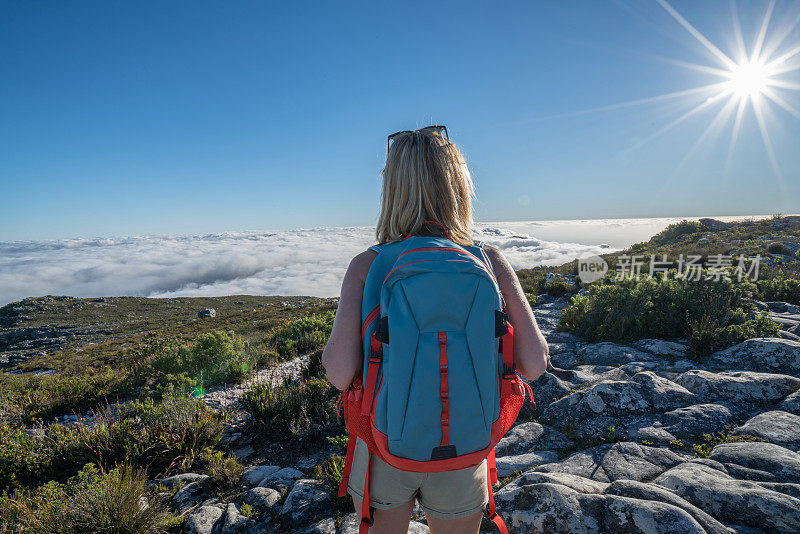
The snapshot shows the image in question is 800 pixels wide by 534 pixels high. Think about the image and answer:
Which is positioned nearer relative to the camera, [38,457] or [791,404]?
[791,404]

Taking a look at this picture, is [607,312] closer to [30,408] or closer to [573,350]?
[573,350]

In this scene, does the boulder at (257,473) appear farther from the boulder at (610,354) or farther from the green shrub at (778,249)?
the green shrub at (778,249)

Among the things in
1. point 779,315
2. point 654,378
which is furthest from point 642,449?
point 779,315

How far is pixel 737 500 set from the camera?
6.89 ft

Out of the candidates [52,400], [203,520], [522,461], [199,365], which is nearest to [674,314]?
[522,461]

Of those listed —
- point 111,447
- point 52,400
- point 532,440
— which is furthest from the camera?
point 52,400

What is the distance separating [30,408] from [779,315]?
48.8 ft

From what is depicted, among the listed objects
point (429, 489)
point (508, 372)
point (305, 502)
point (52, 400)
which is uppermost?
point (508, 372)

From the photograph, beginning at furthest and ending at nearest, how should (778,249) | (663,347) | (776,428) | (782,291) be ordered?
1. (778,249)
2. (782,291)
3. (663,347)
4. (776,428)

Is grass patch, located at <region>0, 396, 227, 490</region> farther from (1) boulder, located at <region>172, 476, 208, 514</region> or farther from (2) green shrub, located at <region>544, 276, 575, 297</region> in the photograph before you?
(2) green shrub, located at <region>544, 276, 575, 297</region>

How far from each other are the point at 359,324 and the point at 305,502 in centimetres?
243

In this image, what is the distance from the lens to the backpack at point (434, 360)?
1.25 m

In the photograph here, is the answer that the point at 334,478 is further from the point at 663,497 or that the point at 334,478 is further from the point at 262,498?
the point at 663,497

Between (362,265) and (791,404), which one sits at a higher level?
(362,265)
